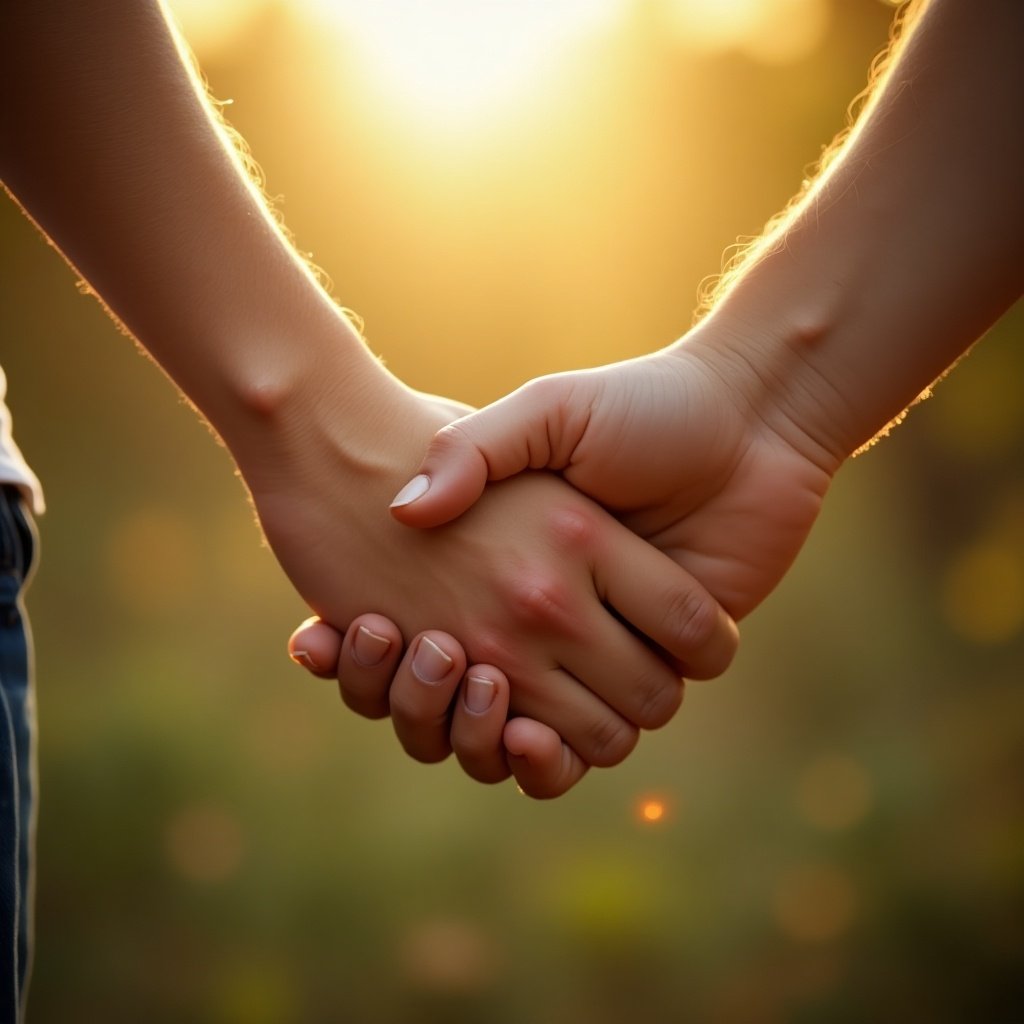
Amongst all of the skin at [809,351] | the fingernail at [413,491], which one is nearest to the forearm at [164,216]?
the fingernail at [413,491]

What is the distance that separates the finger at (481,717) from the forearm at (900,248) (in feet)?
2.05

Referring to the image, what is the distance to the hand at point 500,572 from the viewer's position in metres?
1.58

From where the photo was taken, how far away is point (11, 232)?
4.46 m

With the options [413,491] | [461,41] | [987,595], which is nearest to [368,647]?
[413,491]

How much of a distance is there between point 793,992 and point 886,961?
14.6 inches

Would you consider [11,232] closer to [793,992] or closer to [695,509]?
[695,509]

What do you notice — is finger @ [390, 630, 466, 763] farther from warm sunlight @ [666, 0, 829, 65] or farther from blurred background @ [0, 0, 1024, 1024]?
warm sunlight @ [666, 0, 829, 65]

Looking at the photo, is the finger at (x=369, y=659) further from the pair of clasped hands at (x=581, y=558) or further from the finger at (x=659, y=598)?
the finger at (x=659, y=598)

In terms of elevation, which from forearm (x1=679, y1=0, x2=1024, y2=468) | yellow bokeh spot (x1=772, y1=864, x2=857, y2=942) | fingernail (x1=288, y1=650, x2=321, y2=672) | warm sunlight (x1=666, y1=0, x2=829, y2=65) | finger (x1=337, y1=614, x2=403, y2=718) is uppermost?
warm sunlight (x1=666, y1=0, x2=829, y2=65)

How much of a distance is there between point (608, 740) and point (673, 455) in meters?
0.48

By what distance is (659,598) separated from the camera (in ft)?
5.41

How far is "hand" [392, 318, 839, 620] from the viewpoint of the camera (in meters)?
1.54

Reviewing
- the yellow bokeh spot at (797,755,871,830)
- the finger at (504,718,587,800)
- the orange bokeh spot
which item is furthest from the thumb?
the yellow bokeh spot at (797,755,871,830)

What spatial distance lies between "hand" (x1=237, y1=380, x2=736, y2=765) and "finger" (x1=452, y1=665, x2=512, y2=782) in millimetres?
40
